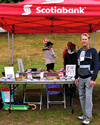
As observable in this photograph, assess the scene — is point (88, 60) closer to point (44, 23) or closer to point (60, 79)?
point (60, 79)

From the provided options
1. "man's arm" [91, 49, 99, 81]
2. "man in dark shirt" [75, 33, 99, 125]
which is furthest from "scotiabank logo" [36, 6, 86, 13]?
A: "man's arm" [91, 49, 99, 81]

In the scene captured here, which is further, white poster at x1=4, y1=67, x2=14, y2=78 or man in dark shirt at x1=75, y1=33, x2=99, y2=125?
white poster at x1=4, y1=67, x2=14, y2=78

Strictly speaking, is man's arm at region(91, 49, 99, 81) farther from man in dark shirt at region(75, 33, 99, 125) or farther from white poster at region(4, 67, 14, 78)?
white poster at region(4, 67, 14, 78)

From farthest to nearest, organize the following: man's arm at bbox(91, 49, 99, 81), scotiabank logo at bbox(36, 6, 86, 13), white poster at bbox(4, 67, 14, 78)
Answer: white poster at bbox(4, 67, 14, 78), scotiabank logo at bbox(36, 6, 86, 13), man's arm at bbox(91, 49, 99, 81)

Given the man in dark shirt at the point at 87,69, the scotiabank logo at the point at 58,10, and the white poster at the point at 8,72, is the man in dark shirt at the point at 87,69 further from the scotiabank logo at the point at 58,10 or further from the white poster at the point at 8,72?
the white poster at the point at 8,72

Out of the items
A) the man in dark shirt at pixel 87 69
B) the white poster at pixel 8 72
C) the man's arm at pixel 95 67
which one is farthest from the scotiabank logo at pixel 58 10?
the white poster at pixel 8 72

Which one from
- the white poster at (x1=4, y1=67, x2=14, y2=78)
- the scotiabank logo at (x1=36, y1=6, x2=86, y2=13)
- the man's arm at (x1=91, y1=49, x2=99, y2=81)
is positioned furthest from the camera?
the white poster at (x1=4, y1=67, x2=14, y2=78)

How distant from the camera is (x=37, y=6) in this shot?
3193mm

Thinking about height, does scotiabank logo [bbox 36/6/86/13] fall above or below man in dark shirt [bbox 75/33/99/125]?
above

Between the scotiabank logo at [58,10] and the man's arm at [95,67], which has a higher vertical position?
the scotiabank logo at [58,10]

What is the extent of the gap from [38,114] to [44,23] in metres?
3.35

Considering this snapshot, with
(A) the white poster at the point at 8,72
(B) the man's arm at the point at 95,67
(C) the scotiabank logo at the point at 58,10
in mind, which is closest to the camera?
(B) the man's arm at the point at 95,67

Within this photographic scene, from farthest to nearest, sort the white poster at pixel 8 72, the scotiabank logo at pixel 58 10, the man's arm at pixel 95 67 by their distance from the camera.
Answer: the white poster at pixel 8 72
the scotiabank logo at pixel 58 10
the man's arm at pixel 95 67

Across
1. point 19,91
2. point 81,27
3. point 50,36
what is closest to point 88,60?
point 19,91
